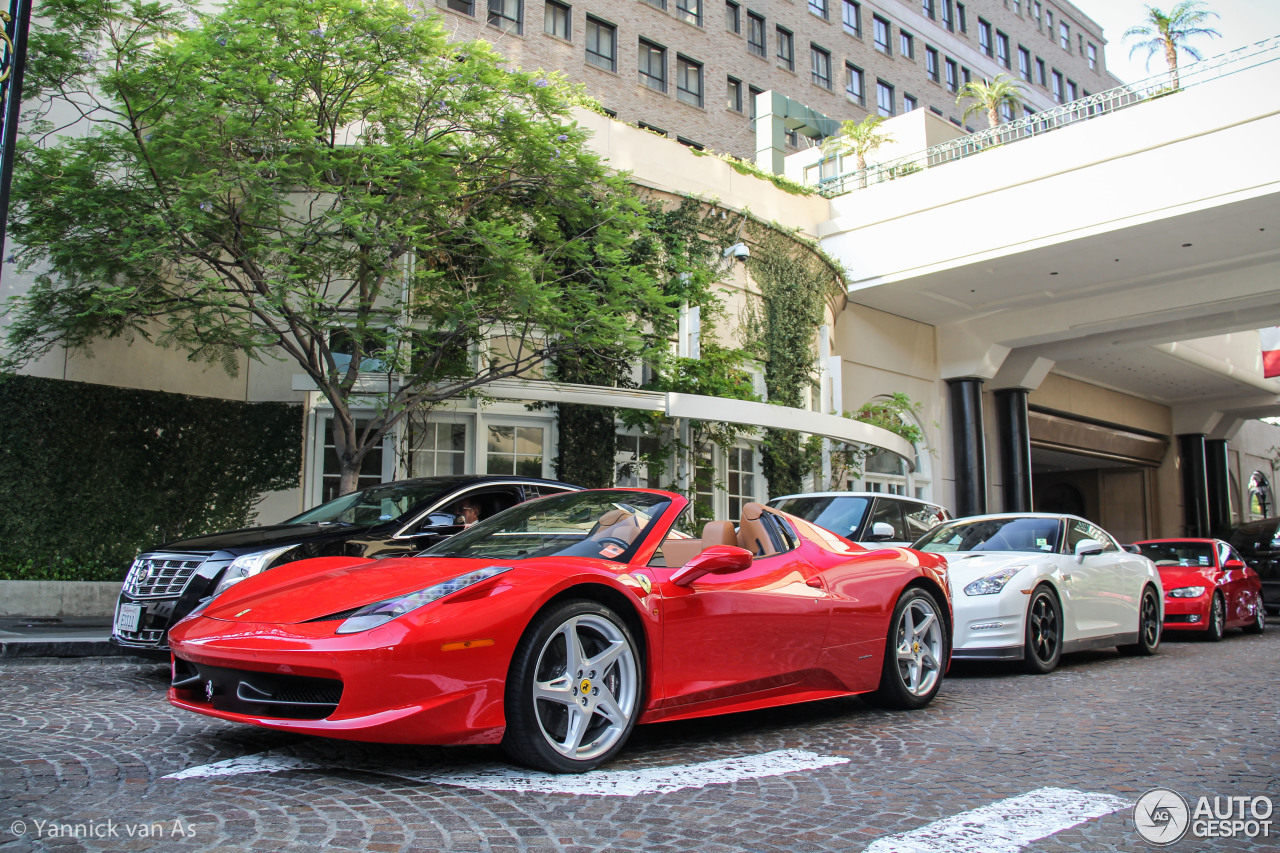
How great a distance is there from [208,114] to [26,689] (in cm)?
608

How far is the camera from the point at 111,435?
43.3 feet

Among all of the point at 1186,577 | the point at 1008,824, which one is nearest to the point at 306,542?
the point at 1008,824

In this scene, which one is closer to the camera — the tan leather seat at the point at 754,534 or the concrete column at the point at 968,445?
the tan leather seat at the point at 754,534

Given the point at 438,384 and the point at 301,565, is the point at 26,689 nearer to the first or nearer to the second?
the point at 301,565

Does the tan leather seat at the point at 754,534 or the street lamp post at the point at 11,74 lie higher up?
the street lamp post at the point at 11,74

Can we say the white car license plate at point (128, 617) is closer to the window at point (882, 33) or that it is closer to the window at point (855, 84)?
the window at point (855, 84)

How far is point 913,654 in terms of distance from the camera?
19.6 ft

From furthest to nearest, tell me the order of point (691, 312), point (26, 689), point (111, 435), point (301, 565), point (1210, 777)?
point (691, 312), point (111, 435), point (26, 689), point (301, 565), point (1210, 777)

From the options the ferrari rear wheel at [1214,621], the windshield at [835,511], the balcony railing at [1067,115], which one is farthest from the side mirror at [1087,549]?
the balcony railing at [1067,115]

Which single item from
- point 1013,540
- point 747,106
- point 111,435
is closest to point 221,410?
point 111,435

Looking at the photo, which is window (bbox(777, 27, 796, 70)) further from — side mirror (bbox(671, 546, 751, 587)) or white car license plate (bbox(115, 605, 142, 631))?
side mirror (bbox(671, 546, 751, 587))

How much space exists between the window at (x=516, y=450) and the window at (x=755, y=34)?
25.7 m

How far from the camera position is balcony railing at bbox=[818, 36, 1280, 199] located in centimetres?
1897

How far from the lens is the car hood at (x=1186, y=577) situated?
40.2 ft
